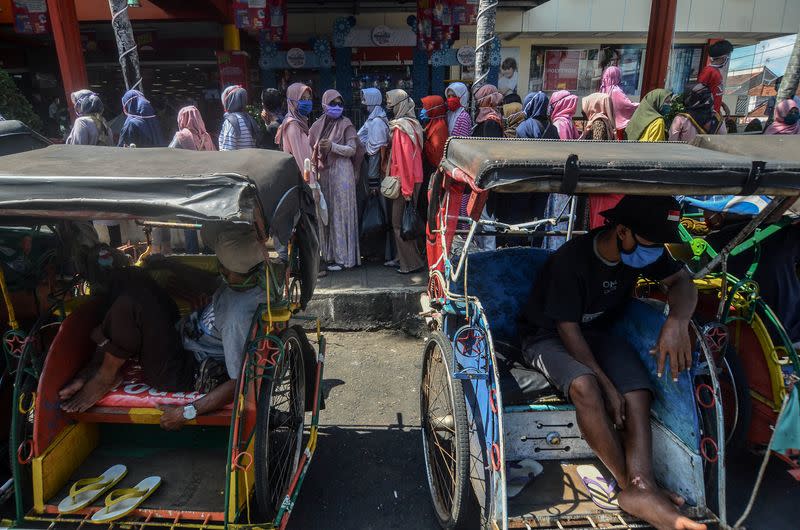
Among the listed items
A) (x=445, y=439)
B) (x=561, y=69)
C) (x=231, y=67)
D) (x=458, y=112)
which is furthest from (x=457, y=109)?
(x=561, y=69)

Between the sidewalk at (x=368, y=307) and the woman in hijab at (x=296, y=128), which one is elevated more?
the woman in hijab at (x=296, y=128)

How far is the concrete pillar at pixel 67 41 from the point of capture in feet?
24.3

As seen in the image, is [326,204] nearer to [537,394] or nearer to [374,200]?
[374,200]

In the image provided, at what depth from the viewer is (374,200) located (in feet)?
18.9

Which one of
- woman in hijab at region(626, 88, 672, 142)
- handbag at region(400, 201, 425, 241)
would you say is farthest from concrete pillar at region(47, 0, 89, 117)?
woman in hijab at region(626, 88, 672, 142)

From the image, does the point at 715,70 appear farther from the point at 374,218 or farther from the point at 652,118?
the point at 374,218

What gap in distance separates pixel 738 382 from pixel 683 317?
750mm

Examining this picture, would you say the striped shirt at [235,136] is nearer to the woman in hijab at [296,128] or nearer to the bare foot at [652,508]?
the woman in hijab at [296,128]

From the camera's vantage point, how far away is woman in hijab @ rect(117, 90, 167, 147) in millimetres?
5883

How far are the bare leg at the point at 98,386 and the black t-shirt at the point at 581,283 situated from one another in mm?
2251

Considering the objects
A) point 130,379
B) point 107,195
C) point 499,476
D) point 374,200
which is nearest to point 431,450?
point 499,476

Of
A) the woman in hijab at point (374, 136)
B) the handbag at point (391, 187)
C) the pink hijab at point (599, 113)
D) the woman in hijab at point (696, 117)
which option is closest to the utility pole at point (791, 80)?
the woman in hijab at point (696, 117)

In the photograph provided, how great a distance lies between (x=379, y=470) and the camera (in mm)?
3252

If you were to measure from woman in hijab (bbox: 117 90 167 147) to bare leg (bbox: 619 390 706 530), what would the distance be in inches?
219
